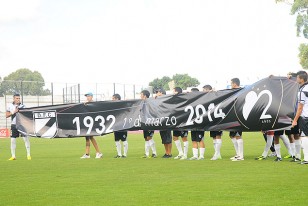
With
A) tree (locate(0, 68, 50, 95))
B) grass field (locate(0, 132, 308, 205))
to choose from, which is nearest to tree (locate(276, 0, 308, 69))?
tree (locate(0, 68, 50, 95))

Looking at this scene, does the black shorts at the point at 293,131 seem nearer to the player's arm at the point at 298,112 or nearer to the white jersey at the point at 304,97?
the player's arm at the point at 298,112

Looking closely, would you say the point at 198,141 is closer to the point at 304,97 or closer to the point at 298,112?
the point at 298,112

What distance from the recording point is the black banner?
15320 mm

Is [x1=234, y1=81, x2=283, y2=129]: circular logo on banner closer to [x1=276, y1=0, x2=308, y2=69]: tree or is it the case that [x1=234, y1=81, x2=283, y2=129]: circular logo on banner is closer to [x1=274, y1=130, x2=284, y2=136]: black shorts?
[x1=274, y1=130, x2=284, y2=136]: black shorts

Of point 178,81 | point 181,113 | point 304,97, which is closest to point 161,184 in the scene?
point 304,97

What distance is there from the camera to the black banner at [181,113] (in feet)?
50.3

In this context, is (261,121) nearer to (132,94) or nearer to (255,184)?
(255,184)

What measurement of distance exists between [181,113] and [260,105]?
3.31m

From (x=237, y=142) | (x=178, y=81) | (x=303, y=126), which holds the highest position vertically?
(x=178, y=81)

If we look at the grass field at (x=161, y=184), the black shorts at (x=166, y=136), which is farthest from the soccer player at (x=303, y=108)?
the black shorts at (x=166, y=136)

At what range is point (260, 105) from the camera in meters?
15.5

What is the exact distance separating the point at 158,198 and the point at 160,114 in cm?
986

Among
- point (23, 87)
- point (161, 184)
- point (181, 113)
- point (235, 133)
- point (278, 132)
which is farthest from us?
point (23, 87)

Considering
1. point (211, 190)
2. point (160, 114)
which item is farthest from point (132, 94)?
point (211, 190)
